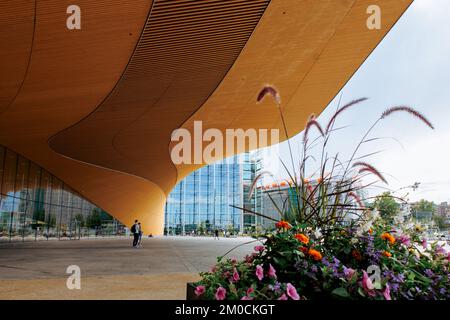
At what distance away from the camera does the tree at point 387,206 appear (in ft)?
9.11

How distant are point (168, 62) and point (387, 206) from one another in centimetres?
756

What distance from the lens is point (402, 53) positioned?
376 centimetres

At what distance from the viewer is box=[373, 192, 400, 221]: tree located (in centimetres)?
278

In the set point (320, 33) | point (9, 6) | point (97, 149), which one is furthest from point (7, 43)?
point (97, 149)

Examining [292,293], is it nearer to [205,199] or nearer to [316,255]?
[316,255]

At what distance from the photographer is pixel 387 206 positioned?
2.94 metres

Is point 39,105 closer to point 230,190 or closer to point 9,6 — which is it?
point 9,6

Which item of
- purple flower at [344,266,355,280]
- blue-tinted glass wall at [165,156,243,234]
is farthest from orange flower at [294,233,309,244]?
blue-tinted glass wall at [165,156,243,234]

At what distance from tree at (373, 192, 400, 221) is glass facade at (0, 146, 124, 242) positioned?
19.4 meters

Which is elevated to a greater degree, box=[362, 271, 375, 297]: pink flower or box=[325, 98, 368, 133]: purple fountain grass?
box=[325, 98, 368, 133]: purple fountain grass

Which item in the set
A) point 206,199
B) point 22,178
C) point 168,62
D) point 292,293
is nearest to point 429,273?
point 292,293

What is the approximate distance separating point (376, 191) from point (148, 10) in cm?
574

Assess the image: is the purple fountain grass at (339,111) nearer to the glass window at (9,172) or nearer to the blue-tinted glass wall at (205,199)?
the glass window at (9,172)

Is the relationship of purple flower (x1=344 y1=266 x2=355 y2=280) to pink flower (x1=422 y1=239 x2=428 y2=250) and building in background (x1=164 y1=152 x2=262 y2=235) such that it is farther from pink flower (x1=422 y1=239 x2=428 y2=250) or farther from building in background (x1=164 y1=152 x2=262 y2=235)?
building in background (x1=164 y1=152 x2=262 y2=235)
